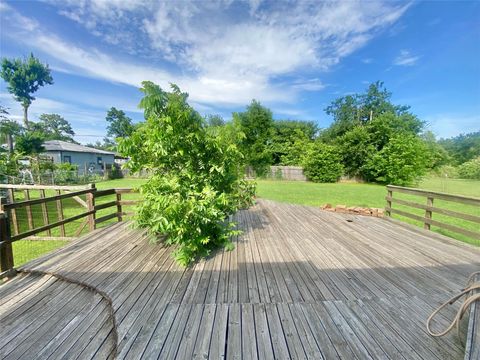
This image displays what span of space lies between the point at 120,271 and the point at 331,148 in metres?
20.3

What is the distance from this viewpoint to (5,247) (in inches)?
103

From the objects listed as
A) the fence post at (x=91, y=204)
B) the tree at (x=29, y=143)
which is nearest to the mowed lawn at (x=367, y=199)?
the fence post at (x=91, y=204)

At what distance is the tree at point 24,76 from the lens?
16109 millimetres

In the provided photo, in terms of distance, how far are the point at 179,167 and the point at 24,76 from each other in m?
22.2

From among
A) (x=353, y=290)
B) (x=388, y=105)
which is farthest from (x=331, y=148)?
(x=353, y=290)

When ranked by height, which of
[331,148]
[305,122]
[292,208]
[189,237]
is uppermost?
[305,122]

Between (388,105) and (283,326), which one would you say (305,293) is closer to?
(283,326)

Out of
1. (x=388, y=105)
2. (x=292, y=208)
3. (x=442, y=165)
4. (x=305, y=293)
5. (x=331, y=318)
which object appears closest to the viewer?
(x=331, y=318)

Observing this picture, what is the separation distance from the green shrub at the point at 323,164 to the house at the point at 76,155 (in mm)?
20127

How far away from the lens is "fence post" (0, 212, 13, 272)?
2.58 meters

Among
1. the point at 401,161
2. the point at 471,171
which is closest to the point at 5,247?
the point at 401,161

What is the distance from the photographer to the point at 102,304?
2084 millimetres

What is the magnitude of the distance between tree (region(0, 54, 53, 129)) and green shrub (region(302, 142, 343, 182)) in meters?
23.6

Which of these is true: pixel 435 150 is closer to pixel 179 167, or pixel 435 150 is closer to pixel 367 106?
pixel 367 106
